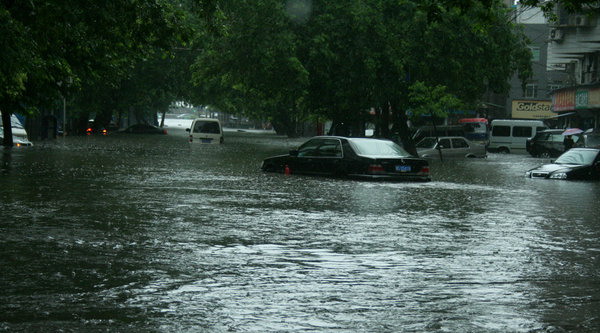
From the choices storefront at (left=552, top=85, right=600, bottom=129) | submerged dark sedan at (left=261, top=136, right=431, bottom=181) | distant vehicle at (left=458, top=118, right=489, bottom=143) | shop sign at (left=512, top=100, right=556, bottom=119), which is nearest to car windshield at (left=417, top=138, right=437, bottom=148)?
storefront at (left=552, top=85, right=600, bottom=129)

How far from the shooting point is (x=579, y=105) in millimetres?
63438

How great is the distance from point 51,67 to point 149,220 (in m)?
13.0

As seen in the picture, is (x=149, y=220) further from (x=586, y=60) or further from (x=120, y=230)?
(x=586, y=60)

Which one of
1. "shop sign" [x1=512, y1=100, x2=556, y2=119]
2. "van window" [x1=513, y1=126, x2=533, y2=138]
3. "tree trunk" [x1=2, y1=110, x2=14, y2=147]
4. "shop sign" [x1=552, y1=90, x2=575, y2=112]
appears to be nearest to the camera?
"tree trunk" [x1=2, y1=110, x2=14, y2=147]

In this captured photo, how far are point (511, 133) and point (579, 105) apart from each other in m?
4.76

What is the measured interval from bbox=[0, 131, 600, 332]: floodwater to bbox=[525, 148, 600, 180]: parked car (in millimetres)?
9874

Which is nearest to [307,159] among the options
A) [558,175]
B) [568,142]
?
[558,175]

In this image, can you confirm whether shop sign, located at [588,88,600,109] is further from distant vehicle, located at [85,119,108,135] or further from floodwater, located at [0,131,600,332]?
floodwater, located at [0,131,600,332]

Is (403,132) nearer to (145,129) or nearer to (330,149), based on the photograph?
(330,149)

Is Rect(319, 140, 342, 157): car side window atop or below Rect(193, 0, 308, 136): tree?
below

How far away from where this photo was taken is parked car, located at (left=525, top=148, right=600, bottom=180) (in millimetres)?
28766

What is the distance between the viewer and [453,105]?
44062 mm

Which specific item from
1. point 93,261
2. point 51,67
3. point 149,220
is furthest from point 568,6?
point 51,67

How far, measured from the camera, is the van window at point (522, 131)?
6375cm
